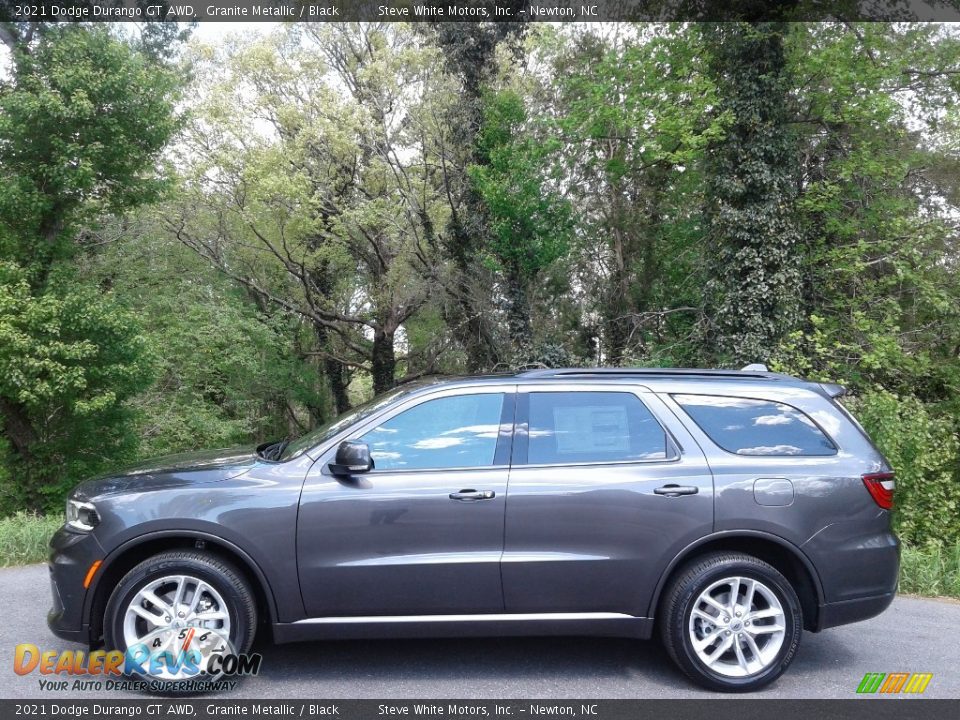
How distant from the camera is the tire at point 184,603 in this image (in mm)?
4180

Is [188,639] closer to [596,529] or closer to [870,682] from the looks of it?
[596,529]

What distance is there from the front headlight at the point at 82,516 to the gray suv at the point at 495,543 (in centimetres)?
2

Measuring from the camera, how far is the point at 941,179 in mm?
19344

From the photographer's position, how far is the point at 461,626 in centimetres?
427

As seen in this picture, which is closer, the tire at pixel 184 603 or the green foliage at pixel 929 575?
→ the tire at pixel 184 603

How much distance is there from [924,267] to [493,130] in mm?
10347

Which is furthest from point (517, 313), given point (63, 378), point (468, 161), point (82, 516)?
point (82, 516)

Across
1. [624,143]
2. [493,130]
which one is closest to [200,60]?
[493,130]

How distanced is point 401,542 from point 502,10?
19.0 m

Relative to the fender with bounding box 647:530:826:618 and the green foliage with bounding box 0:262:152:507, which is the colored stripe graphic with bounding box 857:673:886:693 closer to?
the fender with bounding box 647:530:826:618

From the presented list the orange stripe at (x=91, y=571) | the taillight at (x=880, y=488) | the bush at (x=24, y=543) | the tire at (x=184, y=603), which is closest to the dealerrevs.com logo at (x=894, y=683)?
the taillight at (x=880, y=488)

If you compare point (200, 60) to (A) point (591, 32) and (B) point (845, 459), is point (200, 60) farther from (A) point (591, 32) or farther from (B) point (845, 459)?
(B) point (845, 459)

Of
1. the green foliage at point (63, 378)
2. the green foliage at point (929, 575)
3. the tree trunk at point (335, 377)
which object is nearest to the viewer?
the green foliage at point (929, 575)

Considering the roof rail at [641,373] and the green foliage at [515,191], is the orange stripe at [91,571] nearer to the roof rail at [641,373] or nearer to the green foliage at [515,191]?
the roof rail at [641,373]
